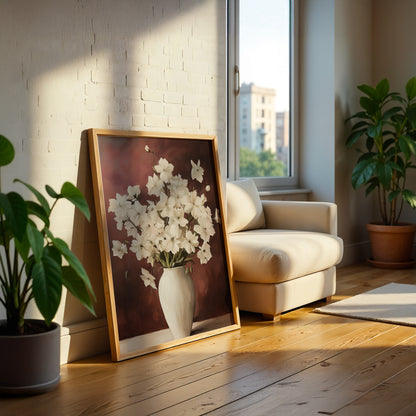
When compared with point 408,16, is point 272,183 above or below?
below

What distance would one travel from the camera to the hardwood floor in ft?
7.30

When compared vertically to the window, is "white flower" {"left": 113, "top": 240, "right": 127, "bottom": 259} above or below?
below

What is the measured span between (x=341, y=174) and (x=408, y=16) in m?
1.58

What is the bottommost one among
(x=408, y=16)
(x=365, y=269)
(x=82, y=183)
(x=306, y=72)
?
(x=365, y=269)

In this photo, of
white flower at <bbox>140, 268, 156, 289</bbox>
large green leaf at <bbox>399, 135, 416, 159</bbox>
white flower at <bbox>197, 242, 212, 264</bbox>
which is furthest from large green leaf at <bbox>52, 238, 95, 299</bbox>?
large green leaf at <bbox>399, 135, 416, 159</bbox>

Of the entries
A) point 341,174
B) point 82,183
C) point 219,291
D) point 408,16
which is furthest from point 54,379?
point 408,16

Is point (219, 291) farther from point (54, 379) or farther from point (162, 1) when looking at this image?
point (162, 1)

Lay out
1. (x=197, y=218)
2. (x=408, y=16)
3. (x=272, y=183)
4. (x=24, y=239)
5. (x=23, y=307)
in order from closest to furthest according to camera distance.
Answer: (x=24, y=239) → (x=23, y=307) → (x=197, y=218) → (x=272, y=183) → (x=408, y=16)

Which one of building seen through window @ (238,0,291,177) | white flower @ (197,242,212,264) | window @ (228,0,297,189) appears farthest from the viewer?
building seen through window @ (238,0,291,177)

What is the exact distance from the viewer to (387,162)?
5.21 m

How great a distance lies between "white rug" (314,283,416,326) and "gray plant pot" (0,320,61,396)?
186 centimetres

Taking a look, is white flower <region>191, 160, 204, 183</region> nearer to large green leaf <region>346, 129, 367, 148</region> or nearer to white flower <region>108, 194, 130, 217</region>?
white flower <region>108, 194, 130, 217</region>

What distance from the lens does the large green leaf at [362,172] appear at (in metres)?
5.20

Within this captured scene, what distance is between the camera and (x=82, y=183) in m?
2.84
